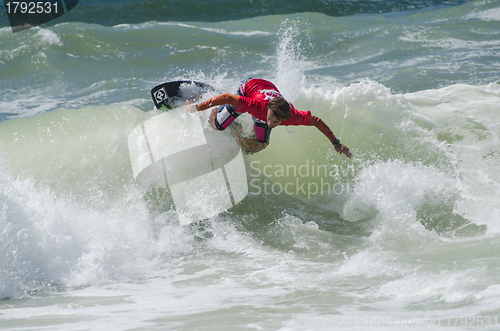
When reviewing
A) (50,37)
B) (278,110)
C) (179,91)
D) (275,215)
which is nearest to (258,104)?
(278,110)

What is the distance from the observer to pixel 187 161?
14.9ft

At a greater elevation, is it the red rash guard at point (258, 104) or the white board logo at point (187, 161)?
the red rash guard at point (258, 104)

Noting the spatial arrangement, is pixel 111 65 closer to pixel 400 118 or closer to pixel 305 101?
pixel 305 101

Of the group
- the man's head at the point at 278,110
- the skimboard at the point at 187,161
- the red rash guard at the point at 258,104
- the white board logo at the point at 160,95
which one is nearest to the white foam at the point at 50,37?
the skimboard at the point at 187,161

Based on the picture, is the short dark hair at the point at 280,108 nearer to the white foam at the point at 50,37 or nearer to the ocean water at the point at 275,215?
the ocean water at the point at 275,215

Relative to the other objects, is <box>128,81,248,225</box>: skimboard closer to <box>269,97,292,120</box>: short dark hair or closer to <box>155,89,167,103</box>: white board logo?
<box>155,89,167,103</box>: white board logo

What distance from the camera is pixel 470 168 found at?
464cm

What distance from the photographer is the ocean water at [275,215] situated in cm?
264

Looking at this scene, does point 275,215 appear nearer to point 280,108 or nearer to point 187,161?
point 187,161

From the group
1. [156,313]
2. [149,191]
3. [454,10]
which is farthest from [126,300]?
[454,10]

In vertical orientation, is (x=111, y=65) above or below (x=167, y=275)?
above

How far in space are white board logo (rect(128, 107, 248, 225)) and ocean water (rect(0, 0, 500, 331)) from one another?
0.12m

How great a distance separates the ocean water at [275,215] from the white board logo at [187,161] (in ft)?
0.40

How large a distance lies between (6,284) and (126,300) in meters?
0.93
